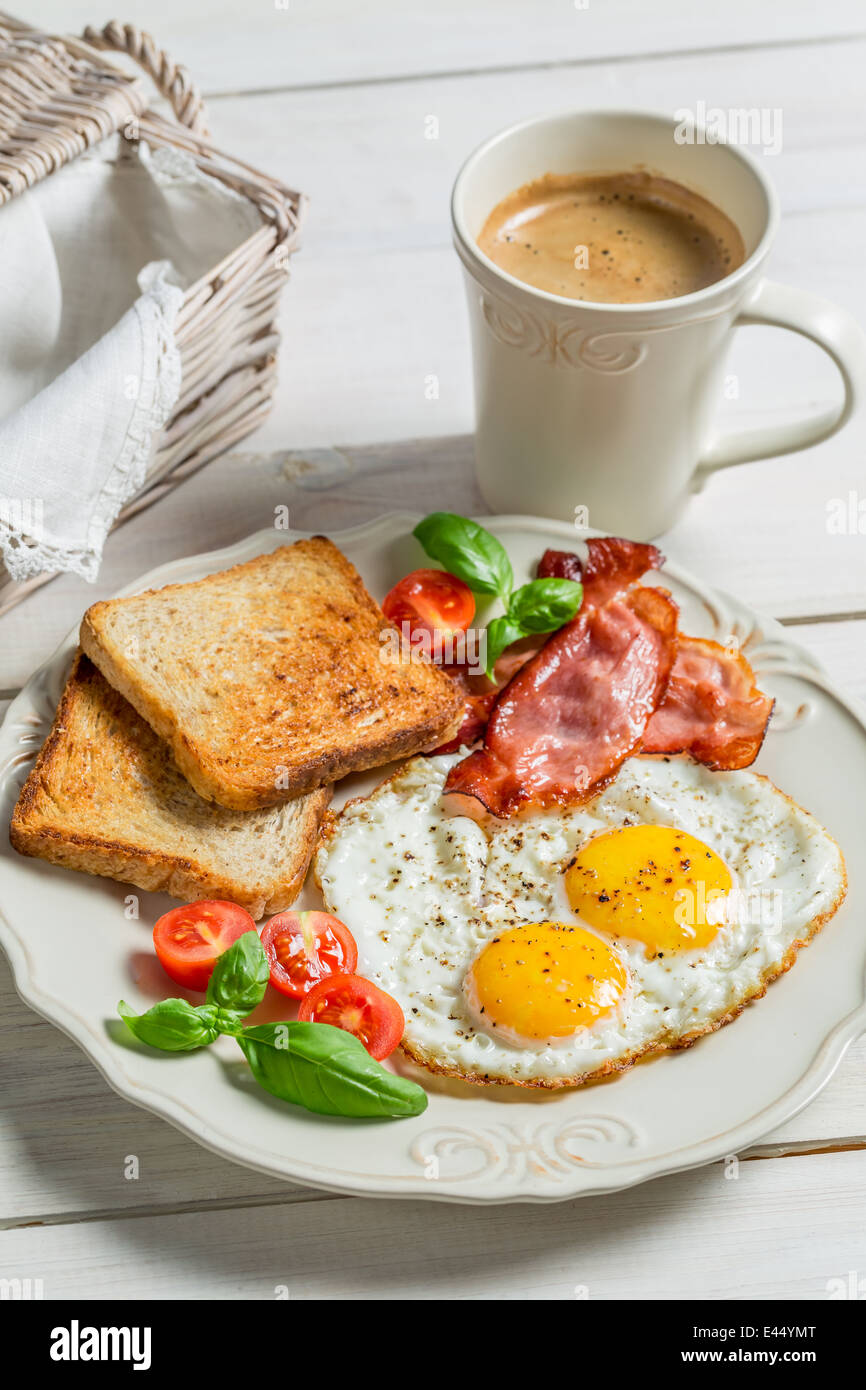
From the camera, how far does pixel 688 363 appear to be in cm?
250

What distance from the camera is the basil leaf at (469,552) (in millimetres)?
2520

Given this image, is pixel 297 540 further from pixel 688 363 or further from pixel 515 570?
pixel 688 363

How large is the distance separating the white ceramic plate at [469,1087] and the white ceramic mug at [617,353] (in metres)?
0.80

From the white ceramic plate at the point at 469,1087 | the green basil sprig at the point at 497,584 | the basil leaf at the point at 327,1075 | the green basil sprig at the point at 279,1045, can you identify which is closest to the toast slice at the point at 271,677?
the green basil sprig at the point at 497,584

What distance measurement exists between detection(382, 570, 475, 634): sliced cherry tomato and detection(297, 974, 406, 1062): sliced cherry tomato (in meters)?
0.82

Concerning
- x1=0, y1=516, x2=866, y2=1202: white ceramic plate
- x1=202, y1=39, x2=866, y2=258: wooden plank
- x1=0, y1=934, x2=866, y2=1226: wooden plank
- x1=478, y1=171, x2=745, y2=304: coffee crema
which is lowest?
x1=0, y1=934, x2=866, y2=1226: wooden plank

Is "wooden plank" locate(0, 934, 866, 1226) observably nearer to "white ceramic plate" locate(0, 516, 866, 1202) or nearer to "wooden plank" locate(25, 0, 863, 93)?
"white ceramic plate" locate(0, 516, 866, 1202)

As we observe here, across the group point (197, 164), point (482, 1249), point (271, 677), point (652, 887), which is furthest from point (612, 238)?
point (482, 1249)

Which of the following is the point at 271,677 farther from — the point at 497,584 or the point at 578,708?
the point at 578,708

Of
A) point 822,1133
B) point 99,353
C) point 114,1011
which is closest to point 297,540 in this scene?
point 99,353

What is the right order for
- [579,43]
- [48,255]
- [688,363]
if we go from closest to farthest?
1. [688,363]
2. [48,255]
3. [579,43]

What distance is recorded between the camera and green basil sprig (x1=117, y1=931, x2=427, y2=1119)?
188cm

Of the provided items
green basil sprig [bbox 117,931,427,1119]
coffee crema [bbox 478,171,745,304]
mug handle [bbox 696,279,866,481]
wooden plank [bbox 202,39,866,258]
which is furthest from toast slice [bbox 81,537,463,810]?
wooden plank [bbox 202,39,866,258]

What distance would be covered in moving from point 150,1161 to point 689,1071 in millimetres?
863
